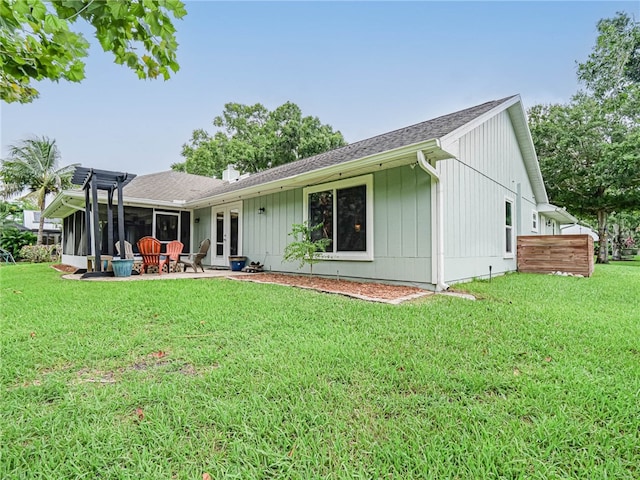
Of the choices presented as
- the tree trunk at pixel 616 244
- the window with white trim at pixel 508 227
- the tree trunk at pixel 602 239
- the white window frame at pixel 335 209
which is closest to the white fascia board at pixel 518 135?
the white window frame at pixel 335 209

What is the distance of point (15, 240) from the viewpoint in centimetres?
1945

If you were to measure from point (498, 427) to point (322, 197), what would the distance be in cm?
629

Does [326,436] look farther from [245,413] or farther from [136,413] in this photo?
[136,413]

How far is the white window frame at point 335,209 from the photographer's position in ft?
21.8

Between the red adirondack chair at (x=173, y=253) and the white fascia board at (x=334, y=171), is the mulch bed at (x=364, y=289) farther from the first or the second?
the red adirondack chair at (x=173, y=253)

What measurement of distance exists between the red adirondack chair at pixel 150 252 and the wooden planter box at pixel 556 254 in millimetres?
10353

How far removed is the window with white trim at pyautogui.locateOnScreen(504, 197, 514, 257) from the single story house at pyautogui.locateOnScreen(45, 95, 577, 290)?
0.03 metres

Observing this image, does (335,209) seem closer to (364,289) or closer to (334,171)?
(334,171)

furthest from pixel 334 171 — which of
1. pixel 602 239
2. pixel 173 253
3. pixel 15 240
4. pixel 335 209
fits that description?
pixel 15 240

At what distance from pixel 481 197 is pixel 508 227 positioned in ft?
7.49

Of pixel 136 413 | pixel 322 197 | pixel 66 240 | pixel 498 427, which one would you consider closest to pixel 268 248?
pixel 322 197

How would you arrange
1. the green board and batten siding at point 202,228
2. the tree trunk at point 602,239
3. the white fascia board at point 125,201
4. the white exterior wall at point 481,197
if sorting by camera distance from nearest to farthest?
the white exterior wall at point 481,197 < the white fascia board at point 125,201 < the green board and batten siding at point 202,228 < the tree trunk at point 602,239

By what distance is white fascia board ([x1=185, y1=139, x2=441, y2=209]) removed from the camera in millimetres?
5405

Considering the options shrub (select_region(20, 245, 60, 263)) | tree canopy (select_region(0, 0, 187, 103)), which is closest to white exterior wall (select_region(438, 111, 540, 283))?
tree canopy (select_region(0, 0, 187, 103))
